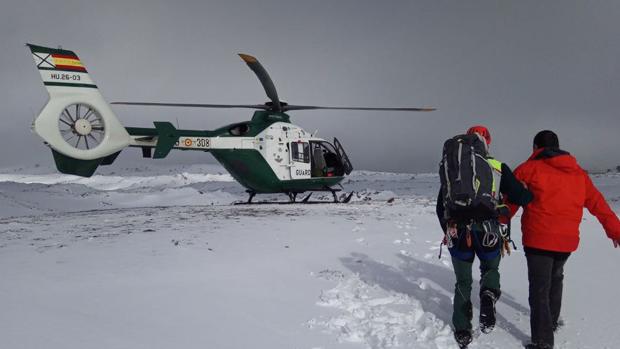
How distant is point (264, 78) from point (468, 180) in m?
10.3

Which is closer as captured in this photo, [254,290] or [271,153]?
[254,290]

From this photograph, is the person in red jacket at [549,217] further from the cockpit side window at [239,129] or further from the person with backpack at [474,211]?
the cockpit side window at [239,129]

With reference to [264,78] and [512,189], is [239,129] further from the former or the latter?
[512,189]

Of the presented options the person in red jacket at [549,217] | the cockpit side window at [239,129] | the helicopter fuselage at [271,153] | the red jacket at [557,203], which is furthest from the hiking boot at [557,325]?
the cockpit side window at [239,129]

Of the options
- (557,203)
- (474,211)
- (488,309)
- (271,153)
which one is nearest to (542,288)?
(488,309)

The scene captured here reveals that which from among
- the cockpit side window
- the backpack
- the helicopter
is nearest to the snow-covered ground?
the backpack

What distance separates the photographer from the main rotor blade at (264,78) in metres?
11.7

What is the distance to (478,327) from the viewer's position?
3951 mm

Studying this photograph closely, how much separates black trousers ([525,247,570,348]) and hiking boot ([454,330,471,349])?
54 cm

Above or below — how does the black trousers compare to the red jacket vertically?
below

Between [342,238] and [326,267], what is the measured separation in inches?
77.6

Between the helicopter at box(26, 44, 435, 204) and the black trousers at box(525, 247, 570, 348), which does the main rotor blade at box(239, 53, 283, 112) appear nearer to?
the helicopter at box(26, 44, 435, 204)

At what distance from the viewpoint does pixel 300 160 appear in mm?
14672

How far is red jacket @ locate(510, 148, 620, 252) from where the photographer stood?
3.54 meters
